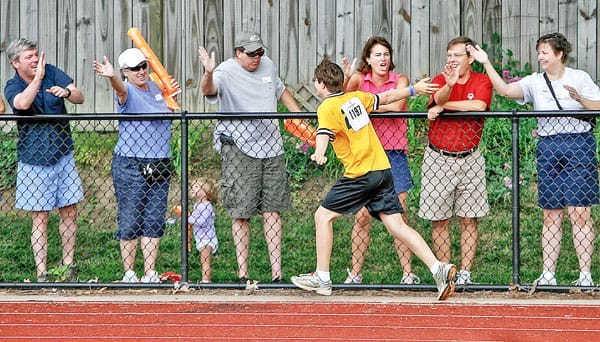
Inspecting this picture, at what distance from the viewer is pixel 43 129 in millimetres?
9383

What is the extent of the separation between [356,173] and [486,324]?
1.37 metres

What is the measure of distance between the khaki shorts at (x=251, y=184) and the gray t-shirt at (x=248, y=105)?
0.07m

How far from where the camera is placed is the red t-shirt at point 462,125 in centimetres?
925

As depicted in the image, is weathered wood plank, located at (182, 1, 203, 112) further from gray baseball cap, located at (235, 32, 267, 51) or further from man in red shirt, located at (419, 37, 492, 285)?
man in red shirt, located at (419, 37, 492, 285)

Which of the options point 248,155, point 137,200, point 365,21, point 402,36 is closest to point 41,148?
point 137,200

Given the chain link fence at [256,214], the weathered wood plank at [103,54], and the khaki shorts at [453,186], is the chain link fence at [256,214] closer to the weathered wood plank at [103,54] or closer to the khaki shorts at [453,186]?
the khaki shorts at [453,186]

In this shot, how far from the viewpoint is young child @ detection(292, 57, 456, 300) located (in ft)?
28.5

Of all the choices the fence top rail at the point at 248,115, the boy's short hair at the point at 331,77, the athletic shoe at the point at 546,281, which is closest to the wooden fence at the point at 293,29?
the fence top rail at the point at 248,115

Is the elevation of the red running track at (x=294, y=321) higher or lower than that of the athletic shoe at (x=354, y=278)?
lower

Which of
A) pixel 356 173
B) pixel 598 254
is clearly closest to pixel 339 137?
pixel 356 173

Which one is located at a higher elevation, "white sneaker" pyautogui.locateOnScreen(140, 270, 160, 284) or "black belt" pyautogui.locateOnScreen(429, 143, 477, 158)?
"black belt" pyautogui.locateOnScreen(429, 143, 477, 158)

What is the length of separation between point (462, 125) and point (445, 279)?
3.93 feet

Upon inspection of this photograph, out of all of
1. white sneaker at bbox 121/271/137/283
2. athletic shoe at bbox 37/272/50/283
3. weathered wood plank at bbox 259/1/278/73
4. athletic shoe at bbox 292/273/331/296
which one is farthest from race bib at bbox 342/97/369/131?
weathered wood plank at bbox 259/1/278/73

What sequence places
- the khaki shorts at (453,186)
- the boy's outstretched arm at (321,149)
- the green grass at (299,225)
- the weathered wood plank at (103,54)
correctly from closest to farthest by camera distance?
the boy's outstretched arm at (321,149)
the khaki shorts at (453,186)
the green grass at (299,225)
the weathered wood plank at (103,54)
